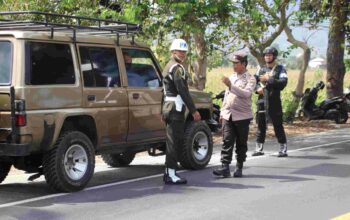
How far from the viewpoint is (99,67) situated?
839 centimetres

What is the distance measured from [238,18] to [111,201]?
31.1ft

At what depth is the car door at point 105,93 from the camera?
26.6 feet

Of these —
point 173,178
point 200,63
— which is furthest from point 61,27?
point 200,63

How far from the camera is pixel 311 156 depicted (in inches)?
432

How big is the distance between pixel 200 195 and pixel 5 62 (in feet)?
9.34

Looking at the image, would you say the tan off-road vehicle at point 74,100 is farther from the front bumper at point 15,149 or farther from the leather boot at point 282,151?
the leather boot at point 282,151

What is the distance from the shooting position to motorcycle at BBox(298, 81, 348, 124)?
17922 millimetres

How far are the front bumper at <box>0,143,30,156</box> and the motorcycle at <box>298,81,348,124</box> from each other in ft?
40.8

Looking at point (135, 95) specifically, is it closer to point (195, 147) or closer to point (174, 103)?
point (174, 103)

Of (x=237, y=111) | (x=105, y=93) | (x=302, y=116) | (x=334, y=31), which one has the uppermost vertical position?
(x=334, y=31)

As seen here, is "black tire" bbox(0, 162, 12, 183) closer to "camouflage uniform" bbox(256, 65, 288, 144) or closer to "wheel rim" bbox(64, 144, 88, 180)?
"wheel rim" bbox(64, 144, 88, 180)

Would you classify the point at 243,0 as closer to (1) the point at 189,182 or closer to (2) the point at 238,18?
(2) the point at 238,18

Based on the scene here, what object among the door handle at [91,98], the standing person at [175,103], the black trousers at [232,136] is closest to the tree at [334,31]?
the black trousers at [232,136]

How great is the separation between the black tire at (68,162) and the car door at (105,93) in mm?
383
